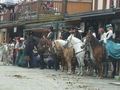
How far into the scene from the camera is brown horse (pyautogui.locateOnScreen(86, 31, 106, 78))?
20.3 metres

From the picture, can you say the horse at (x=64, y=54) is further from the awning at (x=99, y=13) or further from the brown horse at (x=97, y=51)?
the brown horse at (x=97, y=51)

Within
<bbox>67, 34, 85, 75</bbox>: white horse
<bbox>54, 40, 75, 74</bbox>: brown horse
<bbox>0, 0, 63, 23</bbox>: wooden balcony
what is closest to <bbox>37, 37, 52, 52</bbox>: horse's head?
<bbox>54, 40, 75, 74</bbox>: brown horse

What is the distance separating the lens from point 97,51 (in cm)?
2038

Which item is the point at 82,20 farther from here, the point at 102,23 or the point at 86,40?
the point at 86,40

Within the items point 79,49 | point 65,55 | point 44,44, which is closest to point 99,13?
point 79,49

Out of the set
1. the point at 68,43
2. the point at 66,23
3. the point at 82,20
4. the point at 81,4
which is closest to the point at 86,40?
the point at 68,43

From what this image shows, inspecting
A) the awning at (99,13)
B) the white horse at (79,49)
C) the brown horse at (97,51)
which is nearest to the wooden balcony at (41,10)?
the awning at (99,13)

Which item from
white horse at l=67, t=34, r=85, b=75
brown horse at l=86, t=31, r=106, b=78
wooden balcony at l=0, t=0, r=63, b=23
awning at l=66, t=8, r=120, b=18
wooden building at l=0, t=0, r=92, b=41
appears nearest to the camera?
brown horse at l=86, t=31, r=106, b=78

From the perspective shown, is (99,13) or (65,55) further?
(99,13)

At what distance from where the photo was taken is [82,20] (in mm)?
26125

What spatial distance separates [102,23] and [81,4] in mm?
7275

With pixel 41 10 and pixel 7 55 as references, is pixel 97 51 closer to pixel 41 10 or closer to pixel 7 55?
pixel 7 55

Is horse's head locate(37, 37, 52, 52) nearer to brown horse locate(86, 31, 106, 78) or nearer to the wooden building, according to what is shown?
the wooden building

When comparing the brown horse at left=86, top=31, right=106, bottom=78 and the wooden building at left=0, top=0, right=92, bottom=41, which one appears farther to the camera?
the wooden building at left=0, top=0, right=92, bottom=41
